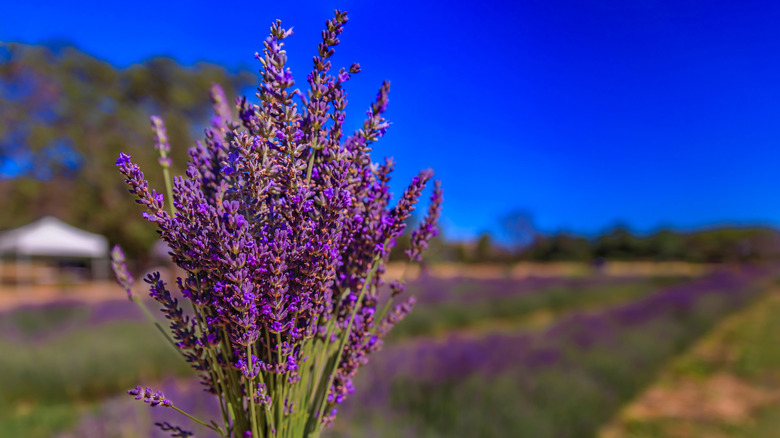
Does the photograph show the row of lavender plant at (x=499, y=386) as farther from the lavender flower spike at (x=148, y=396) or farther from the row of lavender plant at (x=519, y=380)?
the lavender flower spike at (x=148, y=396)

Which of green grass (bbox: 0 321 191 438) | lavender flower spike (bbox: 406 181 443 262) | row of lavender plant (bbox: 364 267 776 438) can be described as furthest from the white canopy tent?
lavender flower spike (bbox: 406 181 443 262)

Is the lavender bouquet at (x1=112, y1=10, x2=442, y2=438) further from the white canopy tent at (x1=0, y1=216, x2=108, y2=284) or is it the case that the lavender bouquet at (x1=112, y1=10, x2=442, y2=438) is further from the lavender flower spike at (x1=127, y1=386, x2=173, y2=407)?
the white canopy tent at (x1=0, y1=216, x2=108, y2=284)

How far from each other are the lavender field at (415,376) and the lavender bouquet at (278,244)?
204cm

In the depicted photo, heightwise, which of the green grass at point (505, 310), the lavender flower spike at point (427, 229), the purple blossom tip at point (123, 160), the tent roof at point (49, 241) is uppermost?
the tent roof at point (49, 241)

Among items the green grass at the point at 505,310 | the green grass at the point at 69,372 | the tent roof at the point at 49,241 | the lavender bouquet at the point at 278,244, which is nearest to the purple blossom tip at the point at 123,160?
the lavender bouquet at the point at 278,244

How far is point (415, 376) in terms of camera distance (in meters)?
3.98

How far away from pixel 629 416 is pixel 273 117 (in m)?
5.84

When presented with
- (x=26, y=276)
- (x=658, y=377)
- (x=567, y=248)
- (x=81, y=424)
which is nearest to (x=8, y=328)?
(x=81, y=424)

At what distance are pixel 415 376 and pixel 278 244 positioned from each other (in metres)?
3.53

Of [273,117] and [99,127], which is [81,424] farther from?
[99,127]

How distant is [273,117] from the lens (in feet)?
2.58

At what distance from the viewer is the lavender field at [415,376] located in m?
3.16

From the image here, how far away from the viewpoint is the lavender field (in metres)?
3.16

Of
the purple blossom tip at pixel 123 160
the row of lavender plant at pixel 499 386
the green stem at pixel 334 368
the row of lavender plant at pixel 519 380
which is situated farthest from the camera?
the row of lavender plant at pixel 519 380
